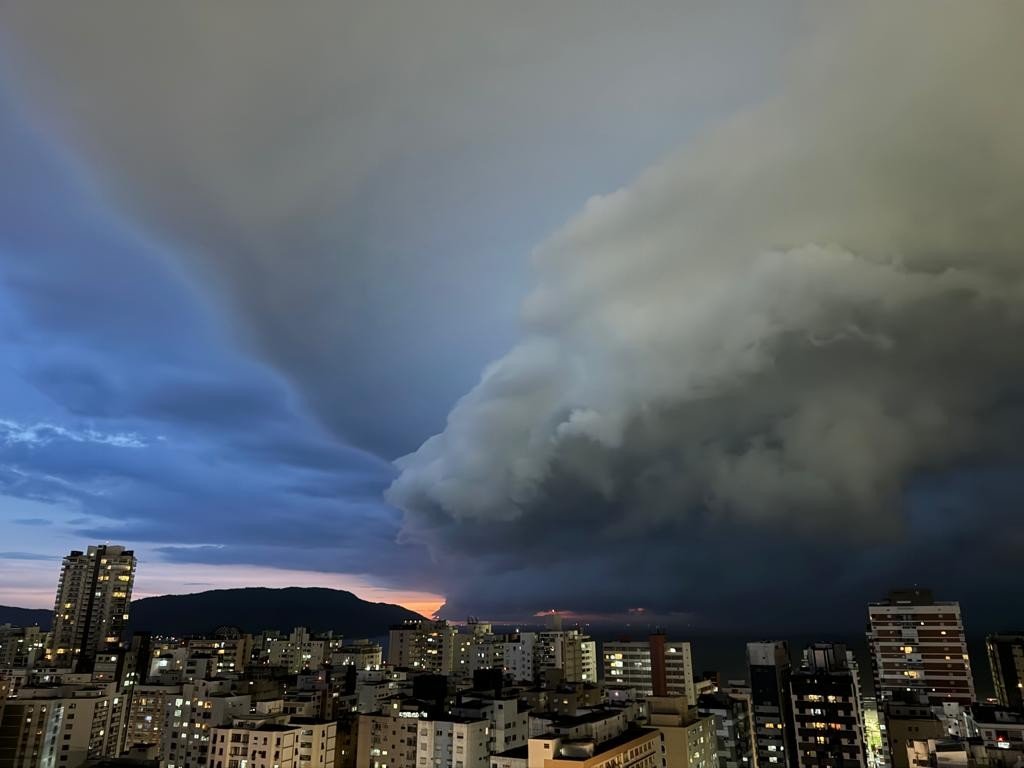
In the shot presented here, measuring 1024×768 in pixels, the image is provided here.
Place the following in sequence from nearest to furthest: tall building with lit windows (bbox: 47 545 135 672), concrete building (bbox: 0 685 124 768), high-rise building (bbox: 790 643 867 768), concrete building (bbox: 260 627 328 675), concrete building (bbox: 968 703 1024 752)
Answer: concrete building (bbox: 968 703 1024 752)
high-rise building (bbox: 790 643 867 768)
concrete building (bbox: 0 685 124 768)
tall building with lit windows (bbox: 47 545 135 672)
concrete building (bbox: 260 627 328 675)

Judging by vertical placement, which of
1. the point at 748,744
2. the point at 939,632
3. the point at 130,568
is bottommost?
the point at 748,744

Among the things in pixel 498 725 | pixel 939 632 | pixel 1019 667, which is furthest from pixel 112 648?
pixel 1019 667

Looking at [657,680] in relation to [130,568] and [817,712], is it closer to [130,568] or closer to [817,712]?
[817,712]

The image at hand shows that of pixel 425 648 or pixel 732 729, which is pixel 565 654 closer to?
pixel 425 648

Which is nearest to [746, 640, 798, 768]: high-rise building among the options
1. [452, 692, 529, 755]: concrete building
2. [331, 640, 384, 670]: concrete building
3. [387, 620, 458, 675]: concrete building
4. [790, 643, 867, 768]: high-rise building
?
[790, 643, 867, 768]: high-rise building

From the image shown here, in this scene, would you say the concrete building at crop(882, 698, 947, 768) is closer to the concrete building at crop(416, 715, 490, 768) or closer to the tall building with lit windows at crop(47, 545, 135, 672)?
the concrete building at crop(416, 715, 490, 768)

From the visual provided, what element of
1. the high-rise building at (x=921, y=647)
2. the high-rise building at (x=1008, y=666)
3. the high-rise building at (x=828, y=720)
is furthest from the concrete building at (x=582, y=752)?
the high-rise building at (x=1008, y=666)
